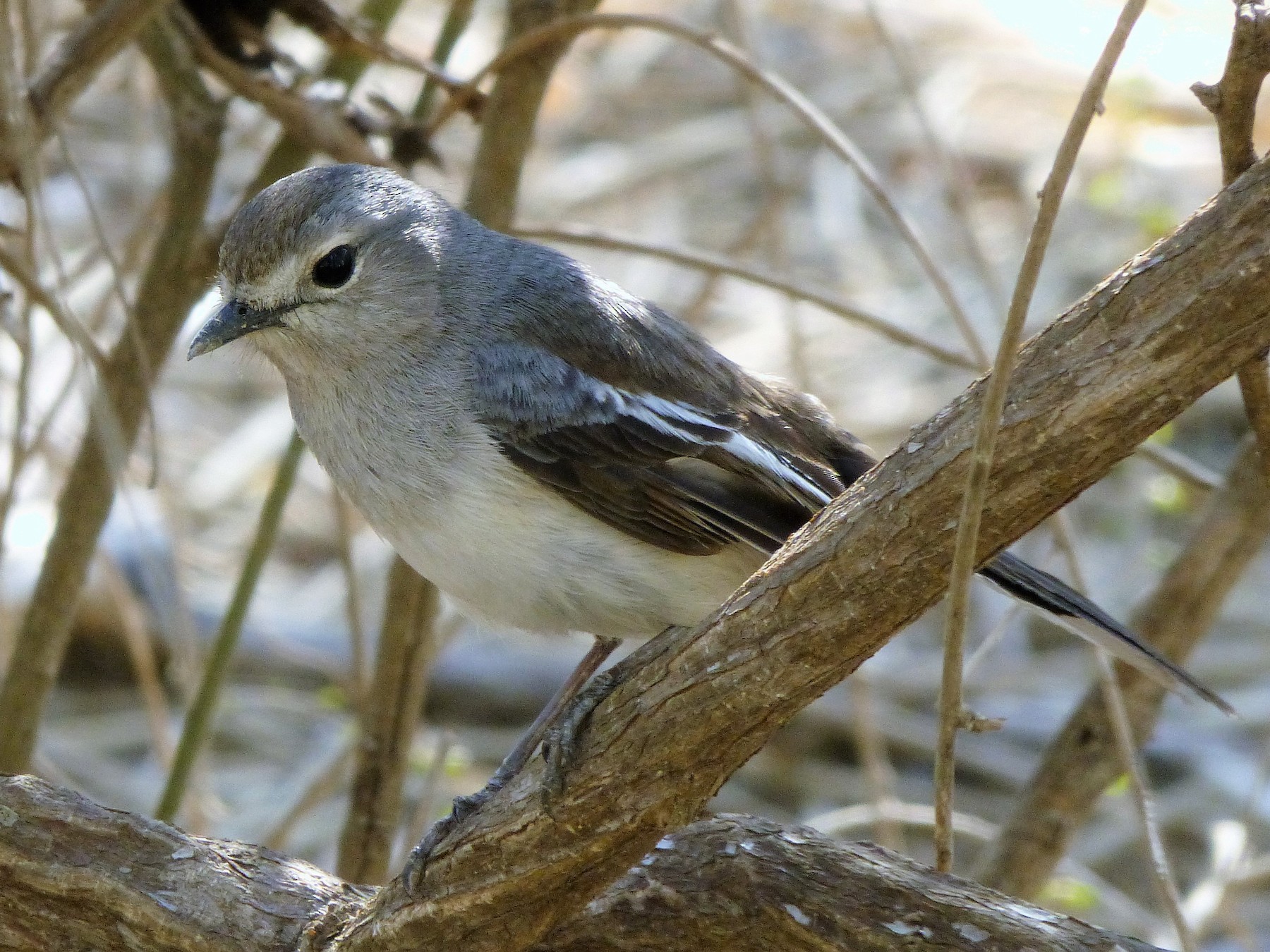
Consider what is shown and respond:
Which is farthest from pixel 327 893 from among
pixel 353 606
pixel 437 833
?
pixel 353 606

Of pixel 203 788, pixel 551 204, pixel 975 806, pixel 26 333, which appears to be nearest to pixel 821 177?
pixel 551 204

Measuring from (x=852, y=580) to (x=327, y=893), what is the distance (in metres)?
1.27

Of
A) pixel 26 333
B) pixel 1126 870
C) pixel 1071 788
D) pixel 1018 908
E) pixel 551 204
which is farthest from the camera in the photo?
pixel 551 204

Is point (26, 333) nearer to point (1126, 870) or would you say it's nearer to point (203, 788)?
point (203, 788)

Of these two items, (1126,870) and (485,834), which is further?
(1126,870)

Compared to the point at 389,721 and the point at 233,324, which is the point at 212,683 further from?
the point at 233,324

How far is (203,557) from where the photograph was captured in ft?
20.8

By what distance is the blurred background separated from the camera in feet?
14.0

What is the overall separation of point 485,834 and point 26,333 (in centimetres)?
163

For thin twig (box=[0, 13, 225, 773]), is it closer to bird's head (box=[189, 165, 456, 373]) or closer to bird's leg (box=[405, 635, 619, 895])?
bird's head (box=[189, 165, 456, 373])

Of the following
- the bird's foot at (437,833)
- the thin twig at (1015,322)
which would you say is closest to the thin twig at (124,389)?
the bird's foot at (437,833)

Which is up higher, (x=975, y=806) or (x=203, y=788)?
(x=975, y=806)

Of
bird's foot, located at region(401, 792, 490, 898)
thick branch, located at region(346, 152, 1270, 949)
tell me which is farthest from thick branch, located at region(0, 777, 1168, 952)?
thick branch, located at region(346, 152, 1270, 949)

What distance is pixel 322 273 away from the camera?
9.95ft
